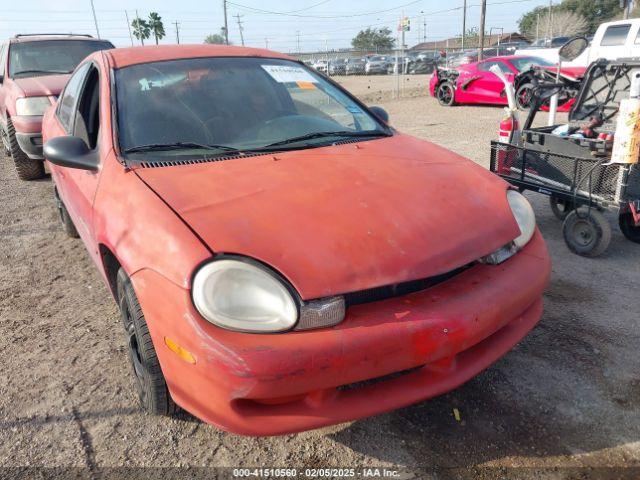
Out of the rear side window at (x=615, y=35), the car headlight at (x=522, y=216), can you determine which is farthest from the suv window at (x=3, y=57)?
the rear side window at (x=615, y=35)

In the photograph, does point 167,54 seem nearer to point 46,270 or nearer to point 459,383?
point 46,270

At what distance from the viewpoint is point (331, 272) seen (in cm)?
177

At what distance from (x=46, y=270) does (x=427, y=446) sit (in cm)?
318

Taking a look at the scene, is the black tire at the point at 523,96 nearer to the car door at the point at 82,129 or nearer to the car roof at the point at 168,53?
the car roof at the point at 168,53

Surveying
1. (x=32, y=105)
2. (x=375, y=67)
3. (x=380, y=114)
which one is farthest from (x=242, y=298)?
(x=375, y=67)

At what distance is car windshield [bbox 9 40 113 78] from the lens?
7016 millimetres

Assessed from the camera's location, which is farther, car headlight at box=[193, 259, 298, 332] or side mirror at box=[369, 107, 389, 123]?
side mirror at box=[369, 107, 389, 123]

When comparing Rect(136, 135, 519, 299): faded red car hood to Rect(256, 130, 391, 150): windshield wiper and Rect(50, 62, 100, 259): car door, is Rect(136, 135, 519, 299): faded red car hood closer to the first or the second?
Rect(256, 130, 391, 150): windshield wiper

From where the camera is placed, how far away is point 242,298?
175 centimetres

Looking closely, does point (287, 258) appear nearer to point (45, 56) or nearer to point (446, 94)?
point (45, 56)

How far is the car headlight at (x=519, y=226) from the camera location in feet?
7.06

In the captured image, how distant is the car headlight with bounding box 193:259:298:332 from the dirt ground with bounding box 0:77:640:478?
0.70 metres

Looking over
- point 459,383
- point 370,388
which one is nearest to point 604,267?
point 459,383

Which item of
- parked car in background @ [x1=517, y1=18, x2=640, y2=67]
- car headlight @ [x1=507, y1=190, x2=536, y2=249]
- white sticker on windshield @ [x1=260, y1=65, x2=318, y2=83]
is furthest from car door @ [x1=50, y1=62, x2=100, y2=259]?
parked car in background @ [x1=517, y1=18, x2=640, y2=67]
